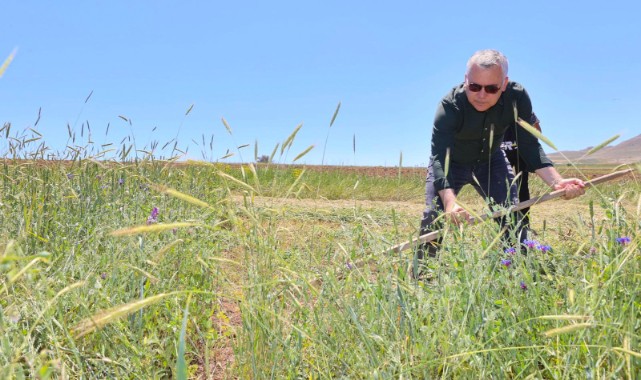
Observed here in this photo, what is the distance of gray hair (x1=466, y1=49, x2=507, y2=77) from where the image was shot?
2792 mm

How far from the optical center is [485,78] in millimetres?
2852

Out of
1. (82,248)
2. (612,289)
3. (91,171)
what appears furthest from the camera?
(91,171)

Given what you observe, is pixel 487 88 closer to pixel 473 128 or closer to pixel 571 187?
pixel 473 128

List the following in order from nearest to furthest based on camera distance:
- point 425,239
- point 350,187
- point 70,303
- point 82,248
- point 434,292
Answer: point 434,292 < point 70,303 < point 425,239 < point 82,248 < point 350,187

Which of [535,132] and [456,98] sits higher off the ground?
[456,98]

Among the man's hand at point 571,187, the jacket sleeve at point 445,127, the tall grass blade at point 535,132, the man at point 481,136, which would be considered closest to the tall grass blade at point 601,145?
the tall grass blade at point 535,132

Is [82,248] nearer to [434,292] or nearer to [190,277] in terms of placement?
[190,277]

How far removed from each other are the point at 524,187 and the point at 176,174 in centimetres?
310

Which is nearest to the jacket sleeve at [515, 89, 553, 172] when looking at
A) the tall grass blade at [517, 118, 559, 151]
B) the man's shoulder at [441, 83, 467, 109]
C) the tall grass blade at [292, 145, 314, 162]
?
the man's shoulder at [441, 83, 467, 109]

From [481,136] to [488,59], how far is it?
20.7 inches

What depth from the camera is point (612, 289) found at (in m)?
1.46

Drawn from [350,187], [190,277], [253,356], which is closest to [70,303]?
[190,277]

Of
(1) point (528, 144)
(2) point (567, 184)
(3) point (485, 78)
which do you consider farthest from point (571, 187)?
(3) point (485, 78)

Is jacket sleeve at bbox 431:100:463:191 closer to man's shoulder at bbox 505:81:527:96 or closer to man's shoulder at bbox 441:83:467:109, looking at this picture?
man's shoulder at bbox 441:83:467:109
